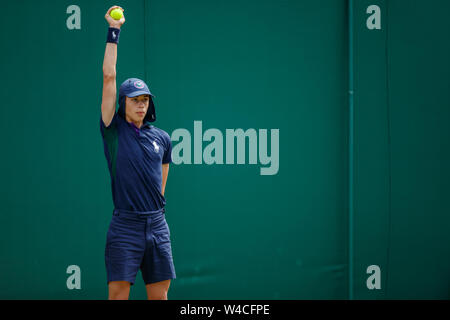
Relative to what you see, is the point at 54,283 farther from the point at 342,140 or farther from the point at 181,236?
the point at 342,140

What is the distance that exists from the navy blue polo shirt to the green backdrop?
1.07 metres

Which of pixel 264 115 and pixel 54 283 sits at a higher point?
pixel 264 115

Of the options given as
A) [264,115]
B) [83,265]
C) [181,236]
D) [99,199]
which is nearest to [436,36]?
[264,115]

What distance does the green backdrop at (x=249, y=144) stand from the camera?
3648 mm

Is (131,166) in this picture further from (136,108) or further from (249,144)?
(249,144)

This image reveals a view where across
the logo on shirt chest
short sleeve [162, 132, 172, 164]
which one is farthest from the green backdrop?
the logo on shirt chest

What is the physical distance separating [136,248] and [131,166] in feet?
1.55

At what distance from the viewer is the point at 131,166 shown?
2.59 m

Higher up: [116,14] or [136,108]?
[116,14]

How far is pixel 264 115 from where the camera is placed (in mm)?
3811

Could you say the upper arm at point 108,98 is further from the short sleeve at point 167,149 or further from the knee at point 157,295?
the knee at point 157,295

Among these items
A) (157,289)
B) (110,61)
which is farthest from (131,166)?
(157,289)

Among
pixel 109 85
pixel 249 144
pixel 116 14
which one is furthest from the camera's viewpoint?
pixel 249 144

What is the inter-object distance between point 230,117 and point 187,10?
0.97 meters
